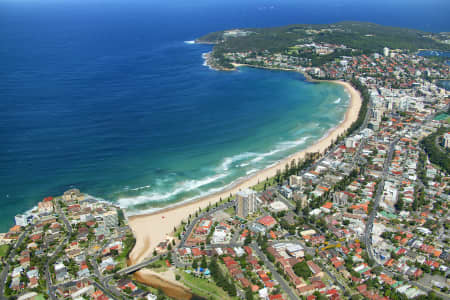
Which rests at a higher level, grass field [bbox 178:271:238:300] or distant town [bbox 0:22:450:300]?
distant town [bbox 0:22:450:300]

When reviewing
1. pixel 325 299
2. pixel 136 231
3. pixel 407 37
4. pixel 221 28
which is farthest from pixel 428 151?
pixel 221 28

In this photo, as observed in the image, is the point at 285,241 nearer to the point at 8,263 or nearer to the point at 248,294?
the point at 248,294

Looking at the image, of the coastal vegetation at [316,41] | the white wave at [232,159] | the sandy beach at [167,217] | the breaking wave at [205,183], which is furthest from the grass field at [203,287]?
the coastal vegetation at [316,41]

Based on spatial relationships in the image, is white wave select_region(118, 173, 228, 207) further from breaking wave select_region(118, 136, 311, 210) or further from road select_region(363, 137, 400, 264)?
road select_region(363, 137, 400, 264)

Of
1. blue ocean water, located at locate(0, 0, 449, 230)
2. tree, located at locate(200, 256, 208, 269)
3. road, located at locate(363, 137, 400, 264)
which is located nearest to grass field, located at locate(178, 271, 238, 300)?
tree, located at locate(200, 256, 208, 269)

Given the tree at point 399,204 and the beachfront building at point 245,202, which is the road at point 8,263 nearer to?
the beachfront building at point 245,202

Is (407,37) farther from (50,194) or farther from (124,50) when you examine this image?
(50,194)
